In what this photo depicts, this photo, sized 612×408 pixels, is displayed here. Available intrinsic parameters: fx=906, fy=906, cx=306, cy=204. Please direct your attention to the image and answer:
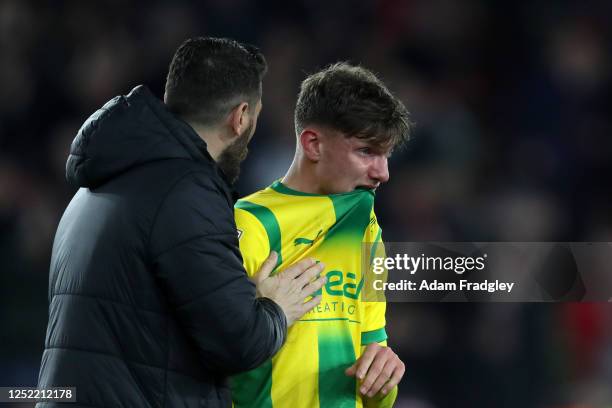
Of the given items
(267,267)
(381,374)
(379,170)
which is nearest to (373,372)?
(381,374)

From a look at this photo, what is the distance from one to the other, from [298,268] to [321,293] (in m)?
0.12

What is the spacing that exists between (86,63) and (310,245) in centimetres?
396

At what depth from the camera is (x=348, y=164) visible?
2.38m

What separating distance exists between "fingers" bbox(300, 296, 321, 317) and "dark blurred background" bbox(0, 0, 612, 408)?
94.1 inches

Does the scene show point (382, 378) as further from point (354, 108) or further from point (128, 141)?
point (128, 141)

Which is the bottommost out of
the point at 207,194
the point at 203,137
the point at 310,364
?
the point at 310,364

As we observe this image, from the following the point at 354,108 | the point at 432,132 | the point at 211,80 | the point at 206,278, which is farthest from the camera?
the point at 432,132

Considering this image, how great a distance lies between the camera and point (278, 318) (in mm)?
2078

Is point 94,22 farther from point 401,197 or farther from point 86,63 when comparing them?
point 401,197

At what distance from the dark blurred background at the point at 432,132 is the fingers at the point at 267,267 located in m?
2.45

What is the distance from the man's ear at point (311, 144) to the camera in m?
2.41

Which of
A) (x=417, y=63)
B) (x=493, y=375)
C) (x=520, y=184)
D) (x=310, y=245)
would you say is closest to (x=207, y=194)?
(x=310, y=245)

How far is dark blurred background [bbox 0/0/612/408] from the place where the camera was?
456cm

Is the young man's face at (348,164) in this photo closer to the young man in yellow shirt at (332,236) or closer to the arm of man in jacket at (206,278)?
the young man in yellow shirt at (332,236)
